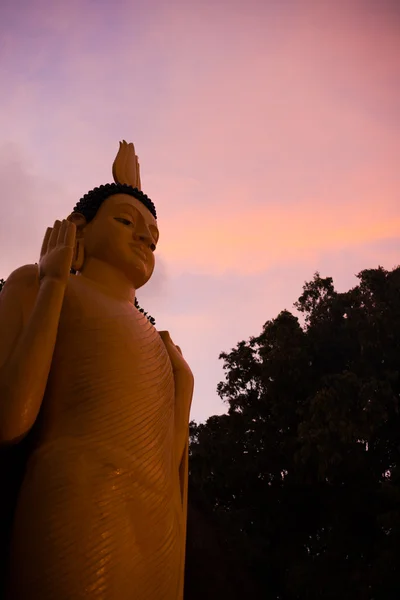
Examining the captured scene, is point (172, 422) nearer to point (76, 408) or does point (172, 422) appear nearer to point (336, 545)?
point (76, 408)

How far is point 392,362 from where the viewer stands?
1191 centimetres

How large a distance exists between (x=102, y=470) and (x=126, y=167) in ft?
8.85

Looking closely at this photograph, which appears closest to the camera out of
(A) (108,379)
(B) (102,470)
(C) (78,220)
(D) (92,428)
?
(B) (102,470)

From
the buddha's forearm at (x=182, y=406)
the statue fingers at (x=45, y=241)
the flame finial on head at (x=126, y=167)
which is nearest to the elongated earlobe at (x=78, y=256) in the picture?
the statue fingers at (x=45, y=241)

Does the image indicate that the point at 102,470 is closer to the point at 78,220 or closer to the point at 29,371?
the point at 29,371

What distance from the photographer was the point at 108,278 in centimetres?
404

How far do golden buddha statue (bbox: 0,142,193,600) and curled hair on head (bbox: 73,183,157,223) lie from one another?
29 centimetres

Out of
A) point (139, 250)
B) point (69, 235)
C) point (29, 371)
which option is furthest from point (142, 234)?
point (29, 371)

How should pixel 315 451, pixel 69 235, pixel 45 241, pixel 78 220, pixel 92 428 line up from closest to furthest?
pixel 92 428, pixel 69 235, pixel 45 241, pixel 78 220, pixel 315 451

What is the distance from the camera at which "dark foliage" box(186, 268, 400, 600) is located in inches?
395

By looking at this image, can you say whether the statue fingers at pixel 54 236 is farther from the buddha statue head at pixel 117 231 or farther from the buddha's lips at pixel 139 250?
the buddha's lips at pixel 139 250

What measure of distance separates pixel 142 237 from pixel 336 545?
27.4ft

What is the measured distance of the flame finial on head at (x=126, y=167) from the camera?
468 centimetres

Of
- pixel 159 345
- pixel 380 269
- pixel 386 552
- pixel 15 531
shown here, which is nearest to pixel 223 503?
pixel 386 552
